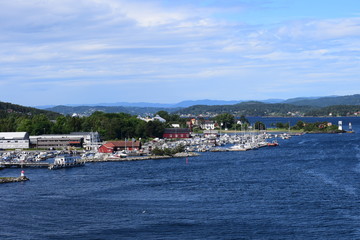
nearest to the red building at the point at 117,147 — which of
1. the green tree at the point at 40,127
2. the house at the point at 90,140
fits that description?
the house at the point at 90,140

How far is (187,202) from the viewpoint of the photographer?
2173 cm

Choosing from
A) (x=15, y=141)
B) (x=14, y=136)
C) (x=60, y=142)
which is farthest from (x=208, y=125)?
(x=15, y=141)

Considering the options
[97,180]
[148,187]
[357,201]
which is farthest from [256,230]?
[97,180]

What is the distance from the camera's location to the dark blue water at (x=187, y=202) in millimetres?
17167

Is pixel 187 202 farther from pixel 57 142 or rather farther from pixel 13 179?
pixel 57 142

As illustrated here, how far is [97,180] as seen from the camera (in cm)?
2917

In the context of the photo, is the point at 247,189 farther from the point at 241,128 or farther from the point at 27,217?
the point at 241,128

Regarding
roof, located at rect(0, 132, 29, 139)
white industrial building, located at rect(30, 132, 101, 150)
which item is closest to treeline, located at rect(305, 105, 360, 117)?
white industrial building, located at rect(30, 132, 101, 150)

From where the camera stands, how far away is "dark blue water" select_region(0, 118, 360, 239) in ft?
56.3

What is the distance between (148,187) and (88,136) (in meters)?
27.8

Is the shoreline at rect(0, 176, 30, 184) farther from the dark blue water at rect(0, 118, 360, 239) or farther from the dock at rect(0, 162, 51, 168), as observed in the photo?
the dock at rect(0, 162, 51, 168)

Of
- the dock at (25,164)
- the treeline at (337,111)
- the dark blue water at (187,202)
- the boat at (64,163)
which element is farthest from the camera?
the treeline at (337,111)

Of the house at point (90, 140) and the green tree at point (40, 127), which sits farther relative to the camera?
the green tree at point (40, 127)

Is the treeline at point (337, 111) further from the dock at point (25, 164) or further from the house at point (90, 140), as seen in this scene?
the dock at point (25, 164)
